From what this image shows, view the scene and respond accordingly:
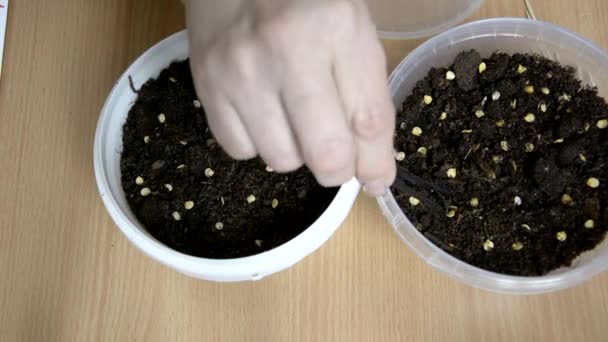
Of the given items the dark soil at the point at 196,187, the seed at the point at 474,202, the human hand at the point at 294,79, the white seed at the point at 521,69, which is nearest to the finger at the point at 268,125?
the human hand at the point at 294,79

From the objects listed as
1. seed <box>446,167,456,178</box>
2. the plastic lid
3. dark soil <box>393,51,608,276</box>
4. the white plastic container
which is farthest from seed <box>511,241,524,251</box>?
the plastic lid

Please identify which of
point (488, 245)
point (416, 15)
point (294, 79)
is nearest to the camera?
point (294, 79)

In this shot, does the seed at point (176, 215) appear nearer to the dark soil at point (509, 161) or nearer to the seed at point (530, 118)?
the dark soil at point (509, 161)

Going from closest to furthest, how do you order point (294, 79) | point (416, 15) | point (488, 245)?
point (294, 79)
point (488, 245)
point (416, 15)

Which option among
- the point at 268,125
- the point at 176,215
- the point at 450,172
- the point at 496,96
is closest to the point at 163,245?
the point at 176,215

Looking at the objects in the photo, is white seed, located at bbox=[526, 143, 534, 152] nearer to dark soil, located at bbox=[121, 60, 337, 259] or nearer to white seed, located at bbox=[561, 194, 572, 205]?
white seed, located at bbox=[561, 194, 572, 205]

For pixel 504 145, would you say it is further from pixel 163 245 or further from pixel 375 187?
pixel 163 245
